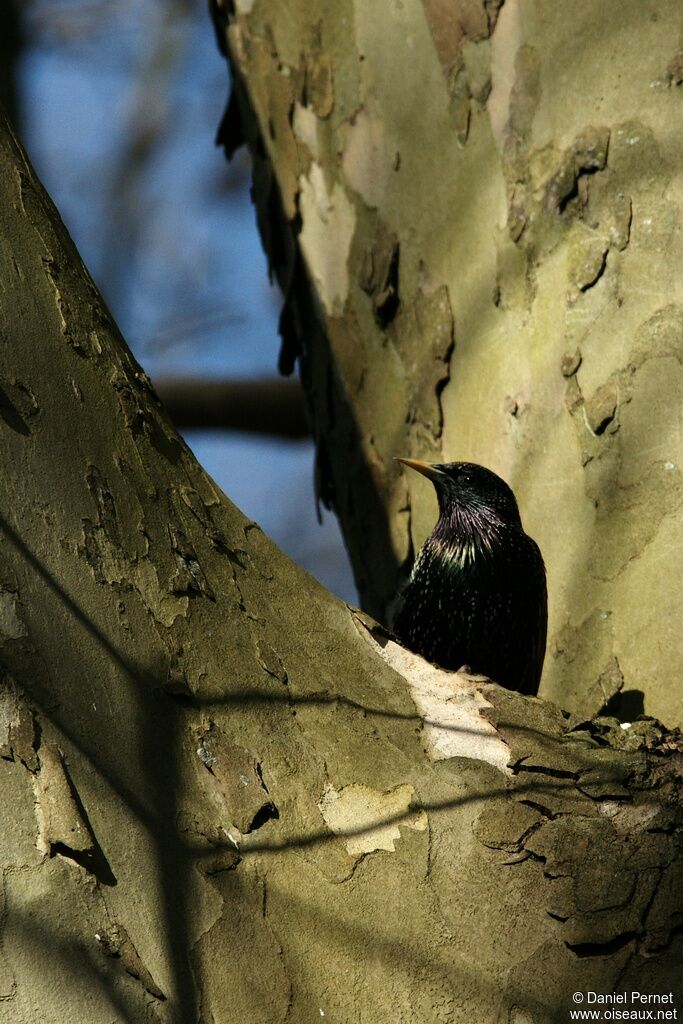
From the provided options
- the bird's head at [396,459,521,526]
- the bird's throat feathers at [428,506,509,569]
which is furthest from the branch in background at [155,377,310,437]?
the bird's head at [396,459,521,526]

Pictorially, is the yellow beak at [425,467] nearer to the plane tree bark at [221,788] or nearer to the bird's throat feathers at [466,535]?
the bird's throat feathers at [466,535]

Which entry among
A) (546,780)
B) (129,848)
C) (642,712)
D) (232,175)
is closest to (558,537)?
(642,712)

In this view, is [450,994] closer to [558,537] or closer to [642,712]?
[642,712]

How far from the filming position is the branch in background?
17.8 ft

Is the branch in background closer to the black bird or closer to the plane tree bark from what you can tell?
the black bird

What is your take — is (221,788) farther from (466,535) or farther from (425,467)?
(466,535)

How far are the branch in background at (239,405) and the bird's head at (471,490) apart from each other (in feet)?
6.95

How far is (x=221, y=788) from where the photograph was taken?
174cm

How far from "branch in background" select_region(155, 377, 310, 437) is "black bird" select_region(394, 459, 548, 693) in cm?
201

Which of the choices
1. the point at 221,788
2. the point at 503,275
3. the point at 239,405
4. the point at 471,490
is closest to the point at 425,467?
the point at 471,490

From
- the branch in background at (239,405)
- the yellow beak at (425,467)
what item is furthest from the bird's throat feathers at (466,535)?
the branch in background at (239,405)

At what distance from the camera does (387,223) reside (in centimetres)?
333

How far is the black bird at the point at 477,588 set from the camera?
3164 mm

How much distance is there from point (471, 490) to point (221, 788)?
172 centimetres
